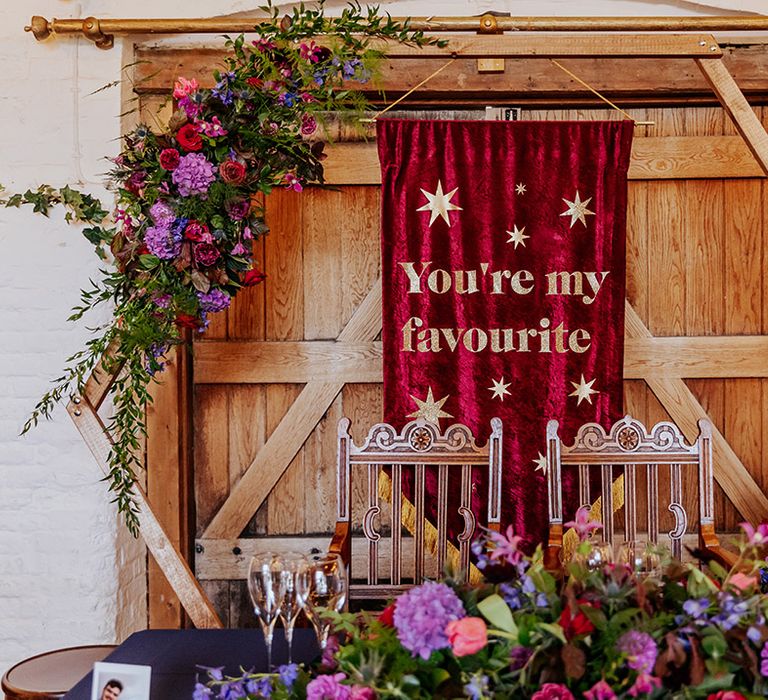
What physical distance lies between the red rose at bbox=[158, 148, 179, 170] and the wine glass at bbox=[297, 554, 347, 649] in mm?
1287

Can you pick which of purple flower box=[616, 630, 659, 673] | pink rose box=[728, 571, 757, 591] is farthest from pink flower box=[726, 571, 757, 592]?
purple flower box=[616, 630, 659, 673]

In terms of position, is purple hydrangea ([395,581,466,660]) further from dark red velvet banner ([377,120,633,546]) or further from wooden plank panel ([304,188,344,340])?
wooden plank panel ([304,188,344,340])

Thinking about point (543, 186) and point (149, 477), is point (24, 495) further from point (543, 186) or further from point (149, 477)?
point (543, 186)

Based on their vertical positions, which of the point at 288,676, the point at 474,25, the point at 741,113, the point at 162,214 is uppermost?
the point at 474,25

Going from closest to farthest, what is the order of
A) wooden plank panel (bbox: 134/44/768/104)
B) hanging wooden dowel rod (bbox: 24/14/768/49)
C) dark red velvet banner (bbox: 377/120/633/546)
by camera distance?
hanging wooden dowel rod (bbox: 24/14/768/49) → dark red velvet banner (bbox: 377/120/633/546) → wooden plank panel (bbox: 134/44/768/104)

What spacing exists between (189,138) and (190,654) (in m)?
1.33

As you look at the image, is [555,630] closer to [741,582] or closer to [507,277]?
[741,582]

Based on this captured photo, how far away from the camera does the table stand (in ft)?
4.70

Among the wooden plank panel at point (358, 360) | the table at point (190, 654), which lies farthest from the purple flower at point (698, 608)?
the wooden plank panel at point (358, 360)

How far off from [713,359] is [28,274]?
2.47 m

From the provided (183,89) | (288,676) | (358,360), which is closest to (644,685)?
(288,676)

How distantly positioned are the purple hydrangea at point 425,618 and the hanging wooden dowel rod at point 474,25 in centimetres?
186

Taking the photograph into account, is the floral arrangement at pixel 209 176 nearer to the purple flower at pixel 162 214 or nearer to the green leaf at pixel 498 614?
the purple flower at pixel 162 214

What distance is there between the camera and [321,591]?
1.38 metres
